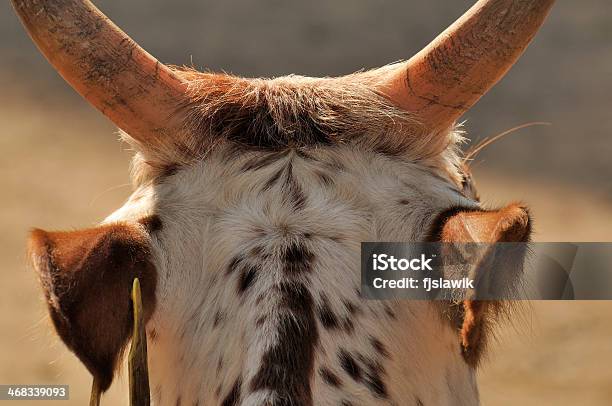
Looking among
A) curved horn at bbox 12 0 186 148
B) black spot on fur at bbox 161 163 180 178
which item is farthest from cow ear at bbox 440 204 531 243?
curved horn at bbox 12 0 186 148

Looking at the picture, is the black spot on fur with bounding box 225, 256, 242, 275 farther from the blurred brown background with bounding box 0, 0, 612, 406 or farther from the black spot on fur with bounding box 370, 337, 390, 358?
the blurred brown background with bounding box 0, 0, 612, 406

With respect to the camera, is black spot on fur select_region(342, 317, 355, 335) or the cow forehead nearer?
black spot on fur select_region(342, 317, 355, 335)

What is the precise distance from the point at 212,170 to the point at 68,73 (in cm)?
43

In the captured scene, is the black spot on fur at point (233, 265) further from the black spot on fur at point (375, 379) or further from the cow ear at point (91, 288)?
the black spot on fur at point (375, 379)

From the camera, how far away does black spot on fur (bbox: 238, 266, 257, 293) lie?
2568 millimetres

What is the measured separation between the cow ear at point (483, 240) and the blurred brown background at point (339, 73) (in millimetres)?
4473

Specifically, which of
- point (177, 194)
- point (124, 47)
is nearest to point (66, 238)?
point (177, 194)

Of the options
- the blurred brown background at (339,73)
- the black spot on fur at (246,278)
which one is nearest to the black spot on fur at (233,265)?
the black spot on fur at (246,278)

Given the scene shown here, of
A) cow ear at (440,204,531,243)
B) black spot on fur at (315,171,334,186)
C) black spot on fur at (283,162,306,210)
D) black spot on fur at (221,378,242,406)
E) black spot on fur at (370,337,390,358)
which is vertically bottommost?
black spot on fur at (221,378,242,406)

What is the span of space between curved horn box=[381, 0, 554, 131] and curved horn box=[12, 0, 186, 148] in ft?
2.21

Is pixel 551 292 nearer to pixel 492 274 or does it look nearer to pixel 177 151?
pixel 492 274

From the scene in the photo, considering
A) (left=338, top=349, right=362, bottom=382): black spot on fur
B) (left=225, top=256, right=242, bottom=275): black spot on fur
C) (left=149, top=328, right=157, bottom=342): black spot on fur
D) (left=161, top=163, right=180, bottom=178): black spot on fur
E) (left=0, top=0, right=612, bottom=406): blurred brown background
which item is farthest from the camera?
(left=0, top=0, right=612, bottom=406): blurred brown background

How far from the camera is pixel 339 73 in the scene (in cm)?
1066

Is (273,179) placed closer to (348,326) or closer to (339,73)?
(348,326)
